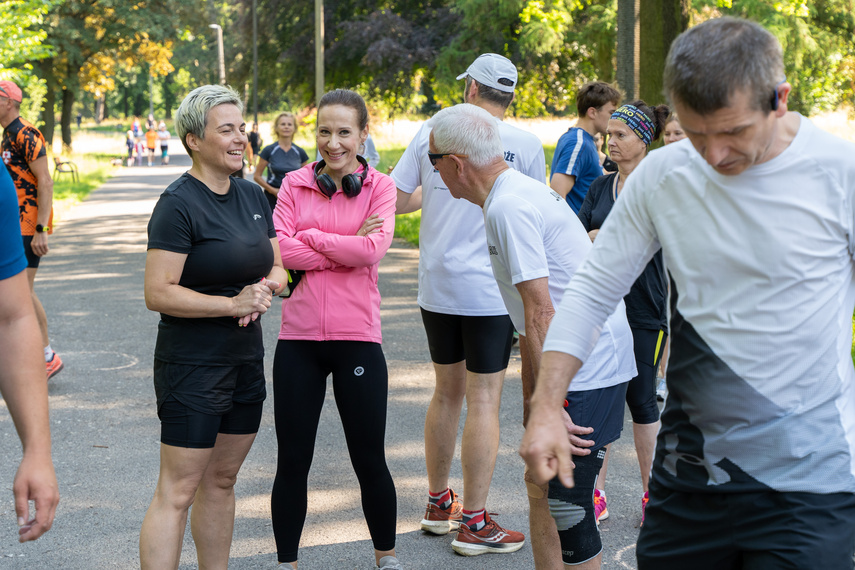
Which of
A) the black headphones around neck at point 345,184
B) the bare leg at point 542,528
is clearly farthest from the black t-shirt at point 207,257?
the bare leg at point 542,528

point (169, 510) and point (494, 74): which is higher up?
point (494, 74)

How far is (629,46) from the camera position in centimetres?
1077

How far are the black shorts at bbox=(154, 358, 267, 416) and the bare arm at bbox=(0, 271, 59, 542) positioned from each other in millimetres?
1023

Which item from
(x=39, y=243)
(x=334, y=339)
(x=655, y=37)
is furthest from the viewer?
(x=655, y=37)

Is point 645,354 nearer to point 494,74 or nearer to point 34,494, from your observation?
point 494,74

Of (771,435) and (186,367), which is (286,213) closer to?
(186,367)

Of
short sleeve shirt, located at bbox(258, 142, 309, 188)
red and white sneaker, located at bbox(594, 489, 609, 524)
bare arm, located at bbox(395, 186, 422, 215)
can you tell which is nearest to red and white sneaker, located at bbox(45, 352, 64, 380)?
bare arm, located at bbox(395, 186, 422, 215)

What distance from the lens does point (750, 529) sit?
2.14 m

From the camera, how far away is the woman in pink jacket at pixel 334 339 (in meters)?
3.83

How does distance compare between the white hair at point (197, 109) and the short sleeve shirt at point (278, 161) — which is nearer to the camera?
the white hair at point (197, 109)

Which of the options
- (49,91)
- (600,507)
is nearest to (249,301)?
(600,507)

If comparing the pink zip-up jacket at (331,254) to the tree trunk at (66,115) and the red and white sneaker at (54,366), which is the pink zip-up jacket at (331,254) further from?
the tree trunk at (66,115)

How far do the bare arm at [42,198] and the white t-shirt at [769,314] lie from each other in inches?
235

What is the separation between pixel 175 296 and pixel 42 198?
4407 millimetres
